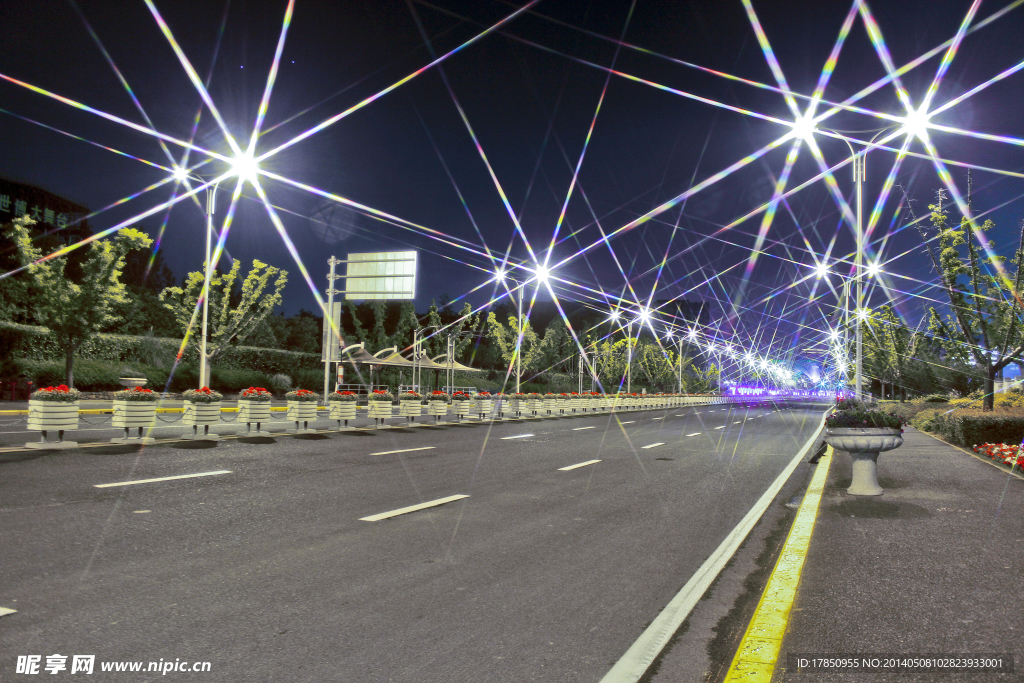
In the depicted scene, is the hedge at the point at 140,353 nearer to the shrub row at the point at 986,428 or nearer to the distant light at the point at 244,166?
the distant light at the point at 244,166

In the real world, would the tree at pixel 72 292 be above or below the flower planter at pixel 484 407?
above

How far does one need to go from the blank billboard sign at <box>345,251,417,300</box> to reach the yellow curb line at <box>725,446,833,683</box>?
25.6m

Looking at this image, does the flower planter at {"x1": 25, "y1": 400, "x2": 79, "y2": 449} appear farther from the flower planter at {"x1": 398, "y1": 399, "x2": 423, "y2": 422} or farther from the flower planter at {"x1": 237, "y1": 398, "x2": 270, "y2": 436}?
the flower planter at {"x1": 398, "y1": 399, "x2": 423, "y2": 422}

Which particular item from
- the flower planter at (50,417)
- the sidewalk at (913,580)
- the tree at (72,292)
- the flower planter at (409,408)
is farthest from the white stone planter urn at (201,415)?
the tree at (72,292)

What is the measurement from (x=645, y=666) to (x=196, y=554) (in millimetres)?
4302

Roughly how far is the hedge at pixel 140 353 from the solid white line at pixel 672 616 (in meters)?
36.7

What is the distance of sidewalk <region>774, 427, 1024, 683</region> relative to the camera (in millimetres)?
3957

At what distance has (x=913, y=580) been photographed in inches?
209

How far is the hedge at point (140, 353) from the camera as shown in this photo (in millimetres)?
32469

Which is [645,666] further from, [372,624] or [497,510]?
[497,510]

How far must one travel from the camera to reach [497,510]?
27.7 ft

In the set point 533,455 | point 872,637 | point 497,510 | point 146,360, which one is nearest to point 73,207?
point 146,360

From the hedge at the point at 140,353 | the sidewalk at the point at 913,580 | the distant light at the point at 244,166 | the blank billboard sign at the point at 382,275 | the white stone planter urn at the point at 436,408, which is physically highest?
the distant light at the point at 244,166

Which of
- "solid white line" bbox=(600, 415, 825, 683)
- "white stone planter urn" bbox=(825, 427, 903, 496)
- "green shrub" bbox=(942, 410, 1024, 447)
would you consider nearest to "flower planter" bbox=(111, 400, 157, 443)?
"solid white line" bbox=(600, 415, 825, 683)
